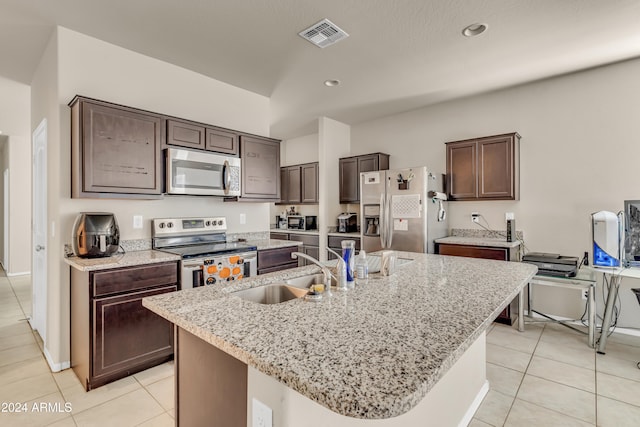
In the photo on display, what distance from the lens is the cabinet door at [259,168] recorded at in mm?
3432

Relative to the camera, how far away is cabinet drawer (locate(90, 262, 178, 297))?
2174 mm

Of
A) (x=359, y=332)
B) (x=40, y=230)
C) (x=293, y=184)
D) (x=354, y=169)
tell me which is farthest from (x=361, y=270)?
(x=293, y=184)

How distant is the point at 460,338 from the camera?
0.93m

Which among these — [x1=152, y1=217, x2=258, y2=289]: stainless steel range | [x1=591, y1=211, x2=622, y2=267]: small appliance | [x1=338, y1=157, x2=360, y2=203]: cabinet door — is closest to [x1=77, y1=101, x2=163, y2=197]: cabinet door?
[x1=152, y1=217, x2=258, y2=289]: stainless steel range

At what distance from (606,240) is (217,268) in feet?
11.3

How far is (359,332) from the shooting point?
0.97 m

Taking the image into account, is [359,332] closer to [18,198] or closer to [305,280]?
[305,280]

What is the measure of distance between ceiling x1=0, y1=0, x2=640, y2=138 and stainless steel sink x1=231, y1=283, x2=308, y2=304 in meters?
1.94

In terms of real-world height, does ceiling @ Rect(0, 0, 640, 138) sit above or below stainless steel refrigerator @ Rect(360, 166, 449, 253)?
above

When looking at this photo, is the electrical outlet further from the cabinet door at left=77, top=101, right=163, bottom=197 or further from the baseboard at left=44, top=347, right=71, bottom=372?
the baseboard at left=44, top=347, right=71, bottom=372

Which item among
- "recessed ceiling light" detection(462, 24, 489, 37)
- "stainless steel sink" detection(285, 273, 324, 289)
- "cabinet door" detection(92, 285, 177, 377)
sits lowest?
"cabinet door" detection(92, 285, 177, 377)

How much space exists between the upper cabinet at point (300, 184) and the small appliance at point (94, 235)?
3.25 meters

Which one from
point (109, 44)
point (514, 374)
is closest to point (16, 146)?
point (109, 44)

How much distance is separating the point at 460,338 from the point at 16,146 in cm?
779
